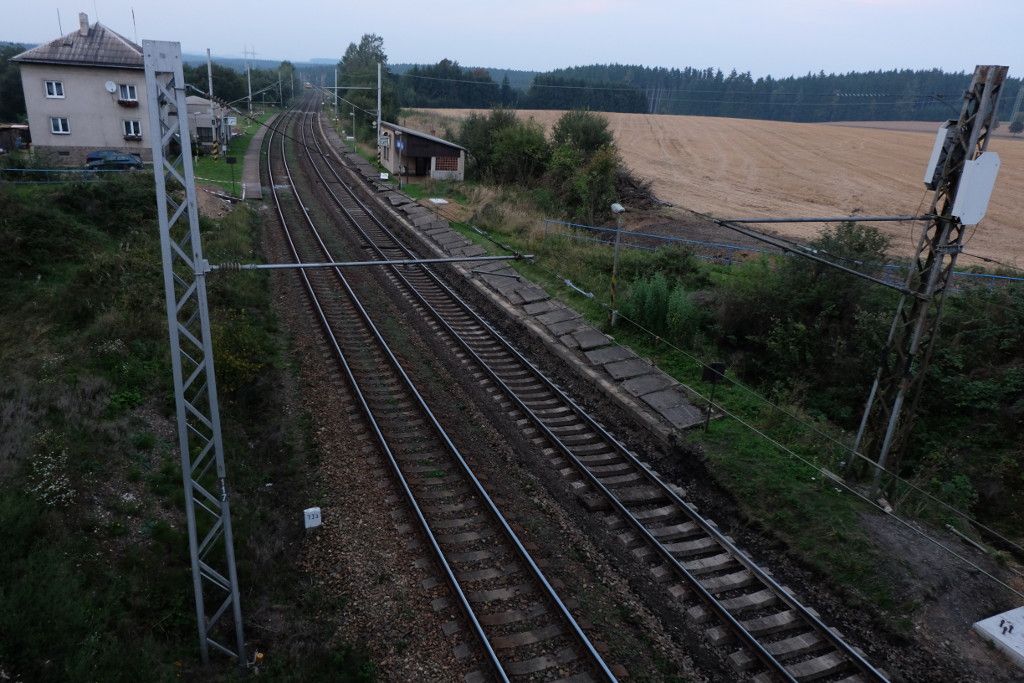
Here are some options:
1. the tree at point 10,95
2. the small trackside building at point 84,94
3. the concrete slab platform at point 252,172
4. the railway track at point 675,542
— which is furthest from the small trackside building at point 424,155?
the tree at point 10,95

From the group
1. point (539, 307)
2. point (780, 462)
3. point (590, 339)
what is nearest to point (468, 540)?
point (780, 462)

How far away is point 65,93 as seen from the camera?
34406 millimetres

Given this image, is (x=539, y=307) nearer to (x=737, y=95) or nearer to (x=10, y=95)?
(x=10, y=95)

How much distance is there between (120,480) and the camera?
31.4 feet

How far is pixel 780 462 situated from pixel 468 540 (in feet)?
19.1

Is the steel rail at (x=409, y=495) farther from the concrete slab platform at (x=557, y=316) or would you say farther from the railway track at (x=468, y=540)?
the concrete slab platform at (x=557, y=316)

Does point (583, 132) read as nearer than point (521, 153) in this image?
Yes

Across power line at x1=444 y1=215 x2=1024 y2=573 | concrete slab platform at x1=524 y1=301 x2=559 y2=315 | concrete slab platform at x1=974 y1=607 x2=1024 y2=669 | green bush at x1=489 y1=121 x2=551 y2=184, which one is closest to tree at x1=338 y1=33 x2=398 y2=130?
green bush at x1=489 y1=121 x2=551 y2=184

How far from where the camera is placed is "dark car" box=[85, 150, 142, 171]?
105 ft

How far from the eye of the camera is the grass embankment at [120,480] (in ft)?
23.0

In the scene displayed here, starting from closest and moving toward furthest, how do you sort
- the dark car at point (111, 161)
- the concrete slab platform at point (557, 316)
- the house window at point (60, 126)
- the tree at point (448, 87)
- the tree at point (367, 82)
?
the concrete slab platform at point (557, 316)
the dark car at point (111, 161)
the house window at point (60, 126)
the tree at point (367, 82)
the tree at point (448, 87)

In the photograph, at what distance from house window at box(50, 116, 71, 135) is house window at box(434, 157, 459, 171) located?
2008 cm

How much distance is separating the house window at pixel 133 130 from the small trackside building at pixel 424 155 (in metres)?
14.1

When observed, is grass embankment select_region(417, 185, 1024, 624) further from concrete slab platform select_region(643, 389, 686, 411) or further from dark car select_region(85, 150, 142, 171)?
dark car select_region(85, 150, 142, 171)
